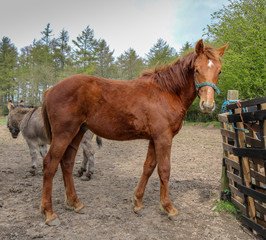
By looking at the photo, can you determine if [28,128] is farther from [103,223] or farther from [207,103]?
[207,103]

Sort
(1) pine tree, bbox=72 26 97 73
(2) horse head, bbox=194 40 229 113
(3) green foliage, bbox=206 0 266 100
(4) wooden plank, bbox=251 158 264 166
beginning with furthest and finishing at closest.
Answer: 1. (1) pine tree, bbox=72 26 97 73
2. (3) green foliage, bbox=206 0 266 100
3. (2) horse head, bbox=194 40 229 113
4. (4) wooden plank, bbox=251 158 264 166

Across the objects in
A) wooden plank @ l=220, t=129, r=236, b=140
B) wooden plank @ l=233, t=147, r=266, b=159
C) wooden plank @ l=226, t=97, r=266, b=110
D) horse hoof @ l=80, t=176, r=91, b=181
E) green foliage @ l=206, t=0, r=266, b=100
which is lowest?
horse hoof @ l=80, t=176, r=91, b=181

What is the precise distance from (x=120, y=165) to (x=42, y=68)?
29.7 m

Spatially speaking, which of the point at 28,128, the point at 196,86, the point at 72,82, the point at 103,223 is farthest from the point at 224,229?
the point at 28,128

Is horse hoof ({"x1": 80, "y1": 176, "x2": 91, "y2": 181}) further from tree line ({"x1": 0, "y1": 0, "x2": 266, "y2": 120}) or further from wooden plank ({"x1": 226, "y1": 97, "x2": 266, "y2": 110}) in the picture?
tree line ({"x1": 0, "y1": 0, "x2": 266, "y2": 120})

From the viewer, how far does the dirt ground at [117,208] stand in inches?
112

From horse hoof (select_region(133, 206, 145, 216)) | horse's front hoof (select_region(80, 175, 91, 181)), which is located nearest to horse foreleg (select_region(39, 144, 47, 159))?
horse's front hoof (select_region(80, 175, 91, 181))

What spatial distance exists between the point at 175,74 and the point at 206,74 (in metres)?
0.64

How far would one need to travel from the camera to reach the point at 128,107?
3.32 metres

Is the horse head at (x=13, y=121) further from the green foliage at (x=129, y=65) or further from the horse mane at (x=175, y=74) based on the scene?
the green foliage at (x=129, y=65)

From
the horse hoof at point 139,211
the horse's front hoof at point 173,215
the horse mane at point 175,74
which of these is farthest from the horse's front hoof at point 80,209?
the horse mane at point 175,74

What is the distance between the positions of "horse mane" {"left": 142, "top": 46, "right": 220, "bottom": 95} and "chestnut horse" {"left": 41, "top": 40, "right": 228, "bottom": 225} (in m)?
0.02

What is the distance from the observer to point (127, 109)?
3.31 metres

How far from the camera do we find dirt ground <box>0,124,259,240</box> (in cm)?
285
